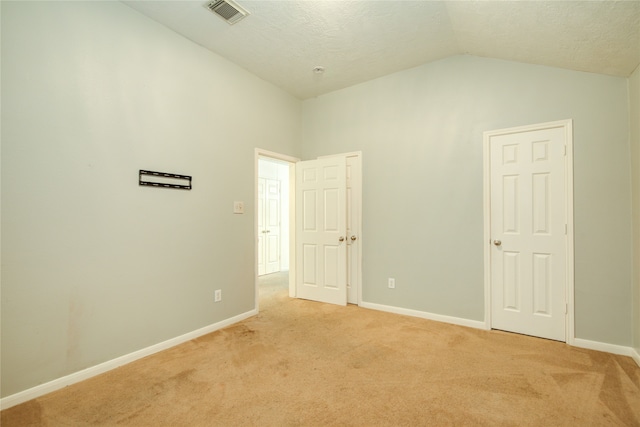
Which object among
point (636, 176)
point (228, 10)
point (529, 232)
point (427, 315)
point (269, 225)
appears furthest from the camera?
point (269, 225)

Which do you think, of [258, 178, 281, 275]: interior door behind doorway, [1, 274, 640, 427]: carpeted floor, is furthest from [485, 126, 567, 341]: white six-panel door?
[258, 178, 281, 275]: interior door behind doorway

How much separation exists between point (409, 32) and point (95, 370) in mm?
3904

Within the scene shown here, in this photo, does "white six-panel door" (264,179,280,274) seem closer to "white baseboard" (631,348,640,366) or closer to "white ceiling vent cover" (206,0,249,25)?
"white ceiling vent cover" (206,0,249,25)

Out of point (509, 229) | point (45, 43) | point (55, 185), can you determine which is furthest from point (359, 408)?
point (45, 43)

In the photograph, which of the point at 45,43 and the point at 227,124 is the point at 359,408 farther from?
the point at 45,43

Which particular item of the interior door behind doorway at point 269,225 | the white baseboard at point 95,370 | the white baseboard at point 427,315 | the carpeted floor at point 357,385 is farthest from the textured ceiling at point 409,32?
the interior door behind doorway at point 269,225

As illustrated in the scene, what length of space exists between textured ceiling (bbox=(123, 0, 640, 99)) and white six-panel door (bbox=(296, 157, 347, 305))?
4.35 ft

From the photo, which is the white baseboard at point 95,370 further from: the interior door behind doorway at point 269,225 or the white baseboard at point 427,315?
the interior door behind doorway at point 269,225

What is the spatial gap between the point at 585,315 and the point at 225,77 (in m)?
4.25

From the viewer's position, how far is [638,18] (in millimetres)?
1823

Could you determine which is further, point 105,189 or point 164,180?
point 164,180

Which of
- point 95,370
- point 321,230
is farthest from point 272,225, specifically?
point 95,370

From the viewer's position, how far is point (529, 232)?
9.32 ft

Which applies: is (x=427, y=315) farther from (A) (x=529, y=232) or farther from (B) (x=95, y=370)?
(B) (x=95, y=370)
